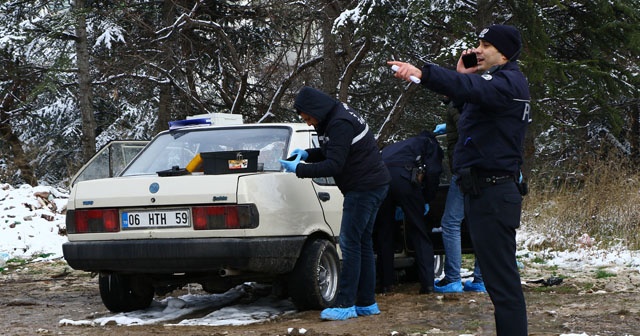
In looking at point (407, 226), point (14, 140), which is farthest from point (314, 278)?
point (14, 140)

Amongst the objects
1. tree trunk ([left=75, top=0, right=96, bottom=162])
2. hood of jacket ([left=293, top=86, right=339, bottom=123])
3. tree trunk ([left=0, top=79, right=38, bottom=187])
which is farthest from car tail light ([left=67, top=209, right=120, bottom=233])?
tree trunk ([left=0, top=79, right=38, bottom=187])

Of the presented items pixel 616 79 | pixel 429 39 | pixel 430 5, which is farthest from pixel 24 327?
pixel 429 39

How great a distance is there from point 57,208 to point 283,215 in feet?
28.5

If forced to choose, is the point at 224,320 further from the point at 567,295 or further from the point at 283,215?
the point at 567,295

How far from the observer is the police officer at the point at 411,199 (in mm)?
7328

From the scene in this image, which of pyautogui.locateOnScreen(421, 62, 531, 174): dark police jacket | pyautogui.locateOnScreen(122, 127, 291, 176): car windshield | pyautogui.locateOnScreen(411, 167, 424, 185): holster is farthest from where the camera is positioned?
pyautogui.locateOnScreen(411, 167, 424, 185): holster

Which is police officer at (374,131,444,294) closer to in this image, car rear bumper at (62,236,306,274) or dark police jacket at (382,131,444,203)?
dark police jacket at (382,131,444,203)

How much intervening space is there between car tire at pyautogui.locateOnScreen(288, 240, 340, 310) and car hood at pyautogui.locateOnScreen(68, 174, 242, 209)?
81 centimetres

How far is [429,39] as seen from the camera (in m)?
16.0

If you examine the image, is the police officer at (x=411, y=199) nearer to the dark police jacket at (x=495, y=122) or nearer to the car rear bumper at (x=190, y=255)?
the car rear bumper at (x=190, y=255)

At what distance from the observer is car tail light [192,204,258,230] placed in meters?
5.80

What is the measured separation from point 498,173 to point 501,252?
383 mm

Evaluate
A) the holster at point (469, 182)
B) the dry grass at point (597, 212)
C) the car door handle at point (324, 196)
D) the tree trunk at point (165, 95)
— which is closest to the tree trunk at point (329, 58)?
the tree trunk at point (165, 95)

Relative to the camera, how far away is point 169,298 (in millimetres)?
7324
